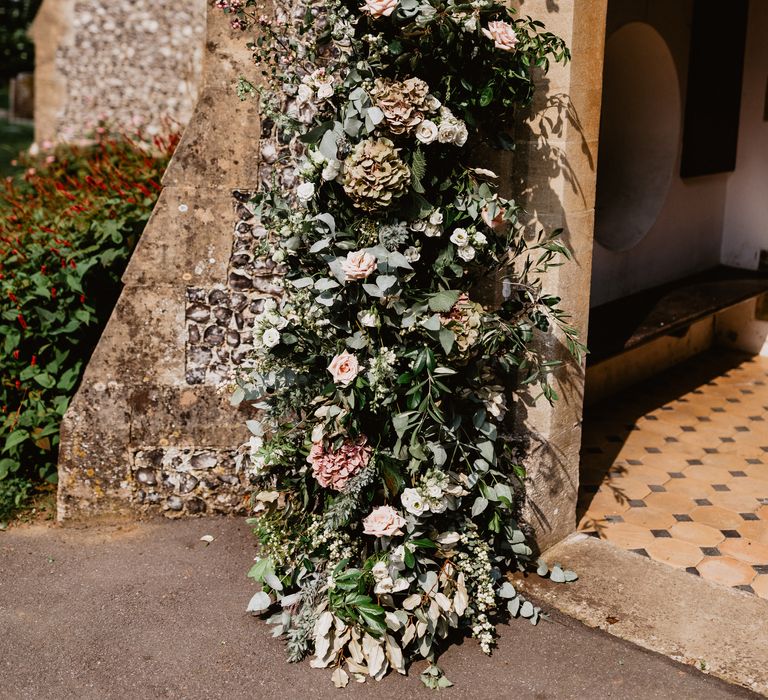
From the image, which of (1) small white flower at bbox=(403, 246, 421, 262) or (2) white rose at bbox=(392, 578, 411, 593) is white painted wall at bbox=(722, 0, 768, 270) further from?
(2) white rose at bbox=(392, 578, 411, 593)

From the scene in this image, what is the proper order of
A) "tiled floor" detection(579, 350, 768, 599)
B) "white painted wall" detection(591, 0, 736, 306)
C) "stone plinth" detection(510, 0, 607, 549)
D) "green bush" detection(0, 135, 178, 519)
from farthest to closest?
1. "white painted wall" detection(591, 0, 736, 306)
2. "green bush" detection(0, 135, 178, 519)
3. "tiled floor" detection(579, 350, 768, 599)
4. "stone plinth" detection(510, 0, 607, 549)

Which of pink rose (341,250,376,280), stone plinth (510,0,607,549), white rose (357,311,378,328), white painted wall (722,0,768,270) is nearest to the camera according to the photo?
pink rose (341,250,376,280)

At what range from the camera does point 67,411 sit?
181 inches

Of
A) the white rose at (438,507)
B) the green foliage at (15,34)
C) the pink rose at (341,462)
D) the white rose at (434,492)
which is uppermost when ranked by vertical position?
the green foliage at (15,34)

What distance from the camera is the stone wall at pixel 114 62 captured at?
12.7 m

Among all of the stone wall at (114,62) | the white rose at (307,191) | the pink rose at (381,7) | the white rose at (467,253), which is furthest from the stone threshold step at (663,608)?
the stone wall at (114,62)

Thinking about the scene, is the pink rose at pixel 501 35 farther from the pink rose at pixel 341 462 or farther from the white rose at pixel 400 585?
the white rose at pixel 400 585

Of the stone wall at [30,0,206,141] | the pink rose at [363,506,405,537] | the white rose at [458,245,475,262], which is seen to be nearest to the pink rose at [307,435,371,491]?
the pink rose at [363,506,405,537]

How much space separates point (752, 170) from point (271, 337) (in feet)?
17.6

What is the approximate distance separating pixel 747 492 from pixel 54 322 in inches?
150

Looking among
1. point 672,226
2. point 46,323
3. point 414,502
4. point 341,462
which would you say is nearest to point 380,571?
point 414,502

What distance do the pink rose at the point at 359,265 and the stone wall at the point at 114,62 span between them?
30.3ft

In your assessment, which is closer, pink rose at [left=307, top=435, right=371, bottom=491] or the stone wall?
pink rose at [left=307, top=435, right=371, bottom=491]

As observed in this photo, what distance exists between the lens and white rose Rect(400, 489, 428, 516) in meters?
3.54
